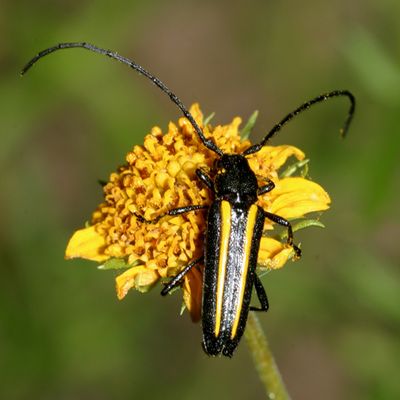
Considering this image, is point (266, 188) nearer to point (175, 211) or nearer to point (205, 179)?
point (205, 179)

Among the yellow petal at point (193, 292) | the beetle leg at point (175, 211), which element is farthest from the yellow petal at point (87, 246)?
the yellow petal at point (193, 292)

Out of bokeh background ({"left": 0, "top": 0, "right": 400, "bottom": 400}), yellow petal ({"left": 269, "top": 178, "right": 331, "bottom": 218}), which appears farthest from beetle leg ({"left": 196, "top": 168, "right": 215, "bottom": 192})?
bokeh background ({"left": 0, "top": 0, "right": 400, "bottom": 400})

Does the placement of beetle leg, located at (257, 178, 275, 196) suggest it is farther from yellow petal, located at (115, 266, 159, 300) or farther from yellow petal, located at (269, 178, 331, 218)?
yellow petal, located at (115, 266, 159, 300)

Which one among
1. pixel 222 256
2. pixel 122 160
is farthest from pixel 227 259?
pixel 122 160

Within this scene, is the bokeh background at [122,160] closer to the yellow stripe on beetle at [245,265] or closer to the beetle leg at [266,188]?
the beetle leg at [266,188]

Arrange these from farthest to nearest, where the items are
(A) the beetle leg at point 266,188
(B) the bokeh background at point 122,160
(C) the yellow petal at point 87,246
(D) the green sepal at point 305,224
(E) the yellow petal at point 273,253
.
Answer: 1. (B) the bokeh background at point 122,160
2. (C) the yellow petal at point 87,246
3. (A) the beetle leg at point 266,188
4. (E) the yellow petal at point 273,253
5. (D) the green sepal at point 305,224

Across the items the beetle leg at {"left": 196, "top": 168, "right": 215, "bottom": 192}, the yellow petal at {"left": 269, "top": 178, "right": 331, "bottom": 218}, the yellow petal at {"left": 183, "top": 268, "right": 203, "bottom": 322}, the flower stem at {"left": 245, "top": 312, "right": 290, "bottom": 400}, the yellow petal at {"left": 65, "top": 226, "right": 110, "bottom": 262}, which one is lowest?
the flower stem at {"left": 245, "top": 312, "right": 290, "bottom": 400}

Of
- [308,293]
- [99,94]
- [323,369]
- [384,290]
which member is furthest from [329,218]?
[99,94]
